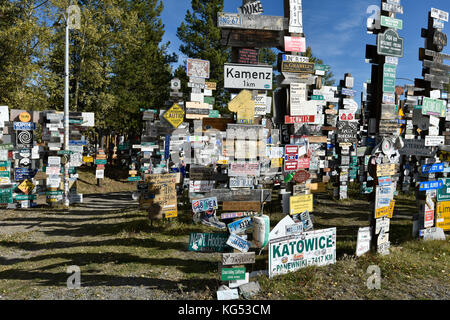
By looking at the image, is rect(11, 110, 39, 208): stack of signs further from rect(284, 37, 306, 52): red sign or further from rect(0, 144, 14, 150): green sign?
rect(284, 37, 306, 52): red sign

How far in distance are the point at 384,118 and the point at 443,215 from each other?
384cm

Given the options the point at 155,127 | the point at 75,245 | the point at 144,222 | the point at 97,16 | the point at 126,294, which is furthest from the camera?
the point at 97,16

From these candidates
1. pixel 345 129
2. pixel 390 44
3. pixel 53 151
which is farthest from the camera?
pixel 345 129

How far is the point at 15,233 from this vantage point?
29.6ft

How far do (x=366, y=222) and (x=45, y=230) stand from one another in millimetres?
10893

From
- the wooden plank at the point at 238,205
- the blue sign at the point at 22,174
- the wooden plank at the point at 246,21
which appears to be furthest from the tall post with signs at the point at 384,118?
the blue sign at the point at 22,174

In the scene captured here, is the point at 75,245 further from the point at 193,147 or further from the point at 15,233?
the point at 193,147

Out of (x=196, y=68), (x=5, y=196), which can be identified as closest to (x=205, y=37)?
(x=196, y=68)

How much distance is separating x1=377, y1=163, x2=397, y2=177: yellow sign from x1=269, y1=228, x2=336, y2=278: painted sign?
1850 millimetres

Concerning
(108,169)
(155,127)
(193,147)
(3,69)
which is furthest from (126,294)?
(108,169)

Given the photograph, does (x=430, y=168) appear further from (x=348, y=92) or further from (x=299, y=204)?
(x=348, y=92)

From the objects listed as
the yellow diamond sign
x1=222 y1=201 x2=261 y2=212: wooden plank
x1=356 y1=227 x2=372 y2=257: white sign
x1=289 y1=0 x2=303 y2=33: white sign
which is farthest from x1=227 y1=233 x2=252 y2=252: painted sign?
the yellow diamond sign

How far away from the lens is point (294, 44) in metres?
6.18

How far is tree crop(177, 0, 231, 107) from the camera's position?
2572 centimetres
